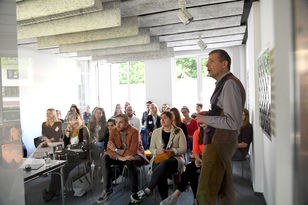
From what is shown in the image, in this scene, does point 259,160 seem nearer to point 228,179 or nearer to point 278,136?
point 228,179

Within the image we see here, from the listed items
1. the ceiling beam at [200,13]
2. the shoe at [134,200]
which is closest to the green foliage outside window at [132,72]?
the ceiling beam at [200,13]

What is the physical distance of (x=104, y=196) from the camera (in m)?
2.39

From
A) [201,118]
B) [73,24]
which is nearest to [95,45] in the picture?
[73,24]

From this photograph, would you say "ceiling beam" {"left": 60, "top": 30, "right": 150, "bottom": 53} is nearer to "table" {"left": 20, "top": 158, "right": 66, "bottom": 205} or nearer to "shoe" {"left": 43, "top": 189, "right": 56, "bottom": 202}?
"table" {"left": 20, "top": 158, "right": 66, "bottom": 205}

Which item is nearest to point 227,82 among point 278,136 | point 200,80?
point 200,80

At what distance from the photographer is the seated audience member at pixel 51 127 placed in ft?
5.54

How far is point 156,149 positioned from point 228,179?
1554mm

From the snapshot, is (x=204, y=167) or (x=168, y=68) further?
(x=168, y=68)

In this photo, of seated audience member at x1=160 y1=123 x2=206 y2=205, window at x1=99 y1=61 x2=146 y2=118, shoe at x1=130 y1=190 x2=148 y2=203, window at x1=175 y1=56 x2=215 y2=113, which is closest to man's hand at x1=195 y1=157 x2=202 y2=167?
seated audience member at x1=160 y1=123 x2=206 y2=205

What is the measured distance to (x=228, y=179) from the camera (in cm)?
143

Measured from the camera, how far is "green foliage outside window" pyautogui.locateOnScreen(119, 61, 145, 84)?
1.95 metres

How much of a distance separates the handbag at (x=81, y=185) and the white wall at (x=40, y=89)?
0.49 meters

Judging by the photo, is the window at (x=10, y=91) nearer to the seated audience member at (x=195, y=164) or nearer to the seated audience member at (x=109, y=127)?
the seated audience member at (x=109, y=127)

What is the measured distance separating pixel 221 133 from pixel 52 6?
1.76 meters
